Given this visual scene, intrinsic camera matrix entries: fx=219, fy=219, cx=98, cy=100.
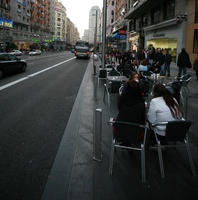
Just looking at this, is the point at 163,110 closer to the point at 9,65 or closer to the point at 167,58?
the point at 167,58

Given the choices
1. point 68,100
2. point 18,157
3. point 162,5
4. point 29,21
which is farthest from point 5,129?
point 29,21

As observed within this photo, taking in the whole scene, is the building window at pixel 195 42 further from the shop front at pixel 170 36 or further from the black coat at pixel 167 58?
the black coat at pixel 167 58

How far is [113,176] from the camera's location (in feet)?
10.6

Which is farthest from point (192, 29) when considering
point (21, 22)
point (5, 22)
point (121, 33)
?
point (21, 22)

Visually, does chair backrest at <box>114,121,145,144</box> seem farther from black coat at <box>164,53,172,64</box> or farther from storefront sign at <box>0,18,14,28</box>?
storefront sign at <box>0,18,14,28</box>

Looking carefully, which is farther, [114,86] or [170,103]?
[114,86]

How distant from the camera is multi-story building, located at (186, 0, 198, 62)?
58.2 feet

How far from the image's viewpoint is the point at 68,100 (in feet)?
27.1

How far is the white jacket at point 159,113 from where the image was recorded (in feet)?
11.2

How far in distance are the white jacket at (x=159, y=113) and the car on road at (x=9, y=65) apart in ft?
39.3

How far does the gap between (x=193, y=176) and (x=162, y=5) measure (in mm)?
24342

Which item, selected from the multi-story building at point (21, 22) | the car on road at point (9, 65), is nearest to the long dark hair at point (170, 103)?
the car on road at point (9, 65)

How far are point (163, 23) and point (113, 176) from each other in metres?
22.2

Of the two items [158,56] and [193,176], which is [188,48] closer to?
[158,56]
